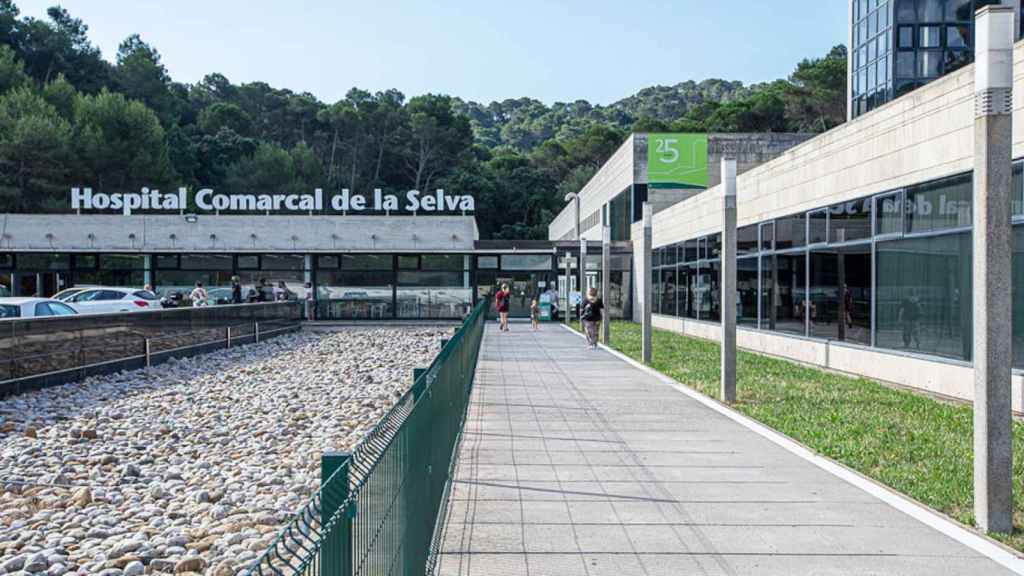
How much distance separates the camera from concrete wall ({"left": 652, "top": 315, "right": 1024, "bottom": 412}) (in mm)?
13828

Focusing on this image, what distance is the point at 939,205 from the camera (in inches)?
581

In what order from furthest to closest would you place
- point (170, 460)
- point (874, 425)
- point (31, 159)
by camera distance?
point (31, 159) → point (170, 460) → point (874, 425)

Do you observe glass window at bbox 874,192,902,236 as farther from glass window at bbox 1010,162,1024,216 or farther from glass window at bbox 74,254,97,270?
glass window at bbox 74,254,97,270

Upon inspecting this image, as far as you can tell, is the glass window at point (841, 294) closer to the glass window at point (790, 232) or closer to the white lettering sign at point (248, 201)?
the glass window at point (790, 232)

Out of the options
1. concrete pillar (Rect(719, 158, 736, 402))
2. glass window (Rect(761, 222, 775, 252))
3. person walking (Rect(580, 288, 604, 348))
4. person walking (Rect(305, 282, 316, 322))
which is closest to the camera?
concrete pillar (Rect(719, 158, 736, 402))

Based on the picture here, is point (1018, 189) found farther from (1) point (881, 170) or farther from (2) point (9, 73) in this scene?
(2) point (9, 73)

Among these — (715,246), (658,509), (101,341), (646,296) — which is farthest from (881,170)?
(101,341)

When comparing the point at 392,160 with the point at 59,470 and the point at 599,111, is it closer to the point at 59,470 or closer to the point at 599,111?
the point at 599,111

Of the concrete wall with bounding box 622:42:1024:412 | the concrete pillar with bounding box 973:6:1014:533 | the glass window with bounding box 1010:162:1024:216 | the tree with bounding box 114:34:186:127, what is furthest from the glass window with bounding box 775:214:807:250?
the tree with bounding box 114:34:186:127

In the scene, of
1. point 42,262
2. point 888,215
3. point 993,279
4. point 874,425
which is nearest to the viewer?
point 993,279

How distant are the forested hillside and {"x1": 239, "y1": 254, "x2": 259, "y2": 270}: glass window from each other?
22516mm

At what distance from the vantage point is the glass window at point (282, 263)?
44.6m

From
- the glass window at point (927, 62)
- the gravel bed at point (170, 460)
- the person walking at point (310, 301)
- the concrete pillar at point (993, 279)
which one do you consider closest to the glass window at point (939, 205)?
the concrete pillar at point (993, 279)

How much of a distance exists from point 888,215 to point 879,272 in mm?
1011
